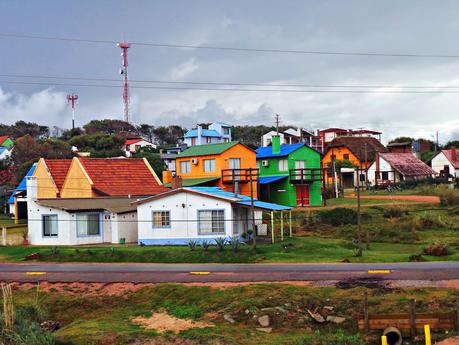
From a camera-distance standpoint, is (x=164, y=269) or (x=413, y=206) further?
(x=413, y=206)

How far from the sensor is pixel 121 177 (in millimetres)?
50656

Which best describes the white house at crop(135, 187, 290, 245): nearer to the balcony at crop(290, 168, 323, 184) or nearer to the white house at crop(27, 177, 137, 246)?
the white house at crop(27, 177, 137, 246)

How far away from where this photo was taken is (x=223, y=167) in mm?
56219

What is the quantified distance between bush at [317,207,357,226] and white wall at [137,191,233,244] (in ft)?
38.8

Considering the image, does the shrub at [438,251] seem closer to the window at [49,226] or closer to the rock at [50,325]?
the rock at [50,325]

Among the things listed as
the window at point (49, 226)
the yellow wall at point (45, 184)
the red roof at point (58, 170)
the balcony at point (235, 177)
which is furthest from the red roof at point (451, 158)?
the window at point (49, 226)

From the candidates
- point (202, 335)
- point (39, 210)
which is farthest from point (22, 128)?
point (202, 335)

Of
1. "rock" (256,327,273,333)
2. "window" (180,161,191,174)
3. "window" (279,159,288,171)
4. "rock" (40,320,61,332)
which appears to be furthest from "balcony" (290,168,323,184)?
"rock" (40,320,61,332)

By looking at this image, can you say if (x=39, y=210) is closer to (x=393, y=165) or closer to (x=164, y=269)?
(x=164, y=269)

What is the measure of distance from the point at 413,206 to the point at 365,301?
32248 millimetres

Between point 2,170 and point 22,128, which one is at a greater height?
point 22,128

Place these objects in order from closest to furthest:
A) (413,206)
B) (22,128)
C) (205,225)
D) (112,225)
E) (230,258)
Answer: (230,258) → (205,225) → (112,225) → (413,206) → (22,128)

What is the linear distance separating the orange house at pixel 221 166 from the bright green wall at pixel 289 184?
238 centimetres

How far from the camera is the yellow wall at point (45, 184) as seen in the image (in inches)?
1991
